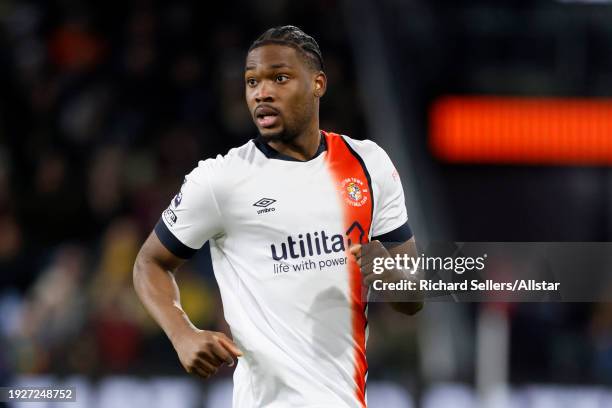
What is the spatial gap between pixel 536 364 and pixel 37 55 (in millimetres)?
5301

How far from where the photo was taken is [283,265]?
12.5ft

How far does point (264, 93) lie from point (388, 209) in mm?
630

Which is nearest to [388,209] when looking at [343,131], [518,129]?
[343,131]

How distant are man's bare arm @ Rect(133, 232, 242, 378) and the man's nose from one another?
61 cm

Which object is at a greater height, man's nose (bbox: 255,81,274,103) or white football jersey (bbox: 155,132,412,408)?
man's nose (bbox: 255,81,274,103)

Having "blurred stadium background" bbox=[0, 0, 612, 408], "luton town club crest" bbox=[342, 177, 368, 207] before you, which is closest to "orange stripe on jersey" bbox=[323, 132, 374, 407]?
"luton town club crest" bbox=[342, 177, 368, 207]

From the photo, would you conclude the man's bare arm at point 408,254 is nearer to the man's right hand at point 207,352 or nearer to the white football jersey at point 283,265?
→ the white football jersey at point 283,265

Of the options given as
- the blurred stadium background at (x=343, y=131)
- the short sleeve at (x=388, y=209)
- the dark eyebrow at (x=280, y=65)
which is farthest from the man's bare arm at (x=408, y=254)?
the blurred stadium background at (x=343, y=131)

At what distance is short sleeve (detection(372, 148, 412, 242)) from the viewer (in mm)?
4039

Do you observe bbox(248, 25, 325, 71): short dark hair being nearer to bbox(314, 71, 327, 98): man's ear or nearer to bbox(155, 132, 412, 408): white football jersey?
bbox(314, 71, 327, 98): man's ear

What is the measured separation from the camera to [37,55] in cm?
1046

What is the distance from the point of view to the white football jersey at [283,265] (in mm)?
3779

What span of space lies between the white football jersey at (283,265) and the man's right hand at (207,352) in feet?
0.83

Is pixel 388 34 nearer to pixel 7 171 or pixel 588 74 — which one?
pixel 588 74
